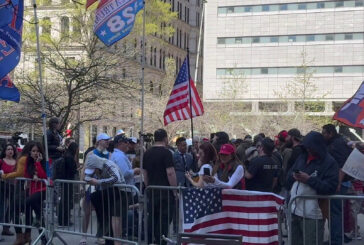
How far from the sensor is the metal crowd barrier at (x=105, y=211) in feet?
35.3

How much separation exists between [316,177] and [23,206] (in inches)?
220

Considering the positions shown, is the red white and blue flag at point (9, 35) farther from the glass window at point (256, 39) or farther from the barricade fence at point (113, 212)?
the glass window at point (256, 39)

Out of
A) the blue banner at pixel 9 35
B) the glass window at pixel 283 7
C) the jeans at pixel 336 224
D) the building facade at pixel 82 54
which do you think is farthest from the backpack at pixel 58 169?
the glass window at pixel 283 7

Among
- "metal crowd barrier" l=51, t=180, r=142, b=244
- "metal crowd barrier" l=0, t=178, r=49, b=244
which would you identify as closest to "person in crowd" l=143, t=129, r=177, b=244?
"metal crowd barrier" l=51, t=180, r=142, b=244

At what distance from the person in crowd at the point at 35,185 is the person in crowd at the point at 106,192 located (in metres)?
1.10

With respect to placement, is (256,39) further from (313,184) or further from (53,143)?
(313,184)

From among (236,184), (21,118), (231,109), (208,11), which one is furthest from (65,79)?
(208,11)

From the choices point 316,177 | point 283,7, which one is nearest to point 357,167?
point 316,177

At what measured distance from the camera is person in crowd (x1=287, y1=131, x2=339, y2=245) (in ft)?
28.3

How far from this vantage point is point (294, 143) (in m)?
12.9

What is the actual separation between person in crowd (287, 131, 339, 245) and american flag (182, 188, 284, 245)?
0.30m

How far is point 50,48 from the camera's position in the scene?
30.2m

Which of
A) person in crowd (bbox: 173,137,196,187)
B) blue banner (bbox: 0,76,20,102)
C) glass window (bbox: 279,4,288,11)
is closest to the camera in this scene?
blue banner (bbox: 0,76,20,102)

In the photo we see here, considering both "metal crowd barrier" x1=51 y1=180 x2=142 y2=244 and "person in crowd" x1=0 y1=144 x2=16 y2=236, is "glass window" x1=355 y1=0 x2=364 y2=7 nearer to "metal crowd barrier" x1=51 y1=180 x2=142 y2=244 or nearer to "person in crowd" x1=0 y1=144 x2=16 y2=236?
"person in crowd" x1=0 y1=144 x2=16 y2=236
